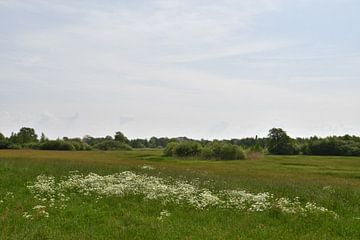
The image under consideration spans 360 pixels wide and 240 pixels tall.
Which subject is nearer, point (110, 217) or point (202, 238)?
point (202, 238)

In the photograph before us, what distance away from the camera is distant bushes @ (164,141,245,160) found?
103625mm

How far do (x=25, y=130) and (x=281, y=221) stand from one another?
16965 cm

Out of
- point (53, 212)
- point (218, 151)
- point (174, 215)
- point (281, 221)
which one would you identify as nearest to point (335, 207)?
point (281, 221)

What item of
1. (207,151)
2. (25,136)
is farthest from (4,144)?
(207,151)

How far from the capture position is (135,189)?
82.1 ft

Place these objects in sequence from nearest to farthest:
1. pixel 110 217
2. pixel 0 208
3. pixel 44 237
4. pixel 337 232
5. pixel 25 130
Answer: pixel 44 237
pixel 337 232
pixel 110 217
pixel 0 208
pixel 25 130

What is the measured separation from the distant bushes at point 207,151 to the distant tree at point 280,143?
43.1 meters

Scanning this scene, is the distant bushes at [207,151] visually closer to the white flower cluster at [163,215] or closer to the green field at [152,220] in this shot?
the green field at [152,220]

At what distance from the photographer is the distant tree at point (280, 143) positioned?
A: 145 metres

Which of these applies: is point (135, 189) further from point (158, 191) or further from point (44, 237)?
point (44, 237)

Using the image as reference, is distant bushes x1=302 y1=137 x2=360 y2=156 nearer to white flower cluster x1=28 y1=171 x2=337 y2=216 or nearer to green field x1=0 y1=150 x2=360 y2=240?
green field x1=0 y1=150 x2=360 y2=240

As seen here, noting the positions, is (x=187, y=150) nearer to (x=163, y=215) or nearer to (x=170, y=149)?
(x=170, y=149)

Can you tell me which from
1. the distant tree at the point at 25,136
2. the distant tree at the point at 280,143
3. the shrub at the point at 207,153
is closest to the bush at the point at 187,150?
the shrub at the point at 207,153

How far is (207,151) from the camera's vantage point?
344 ft
